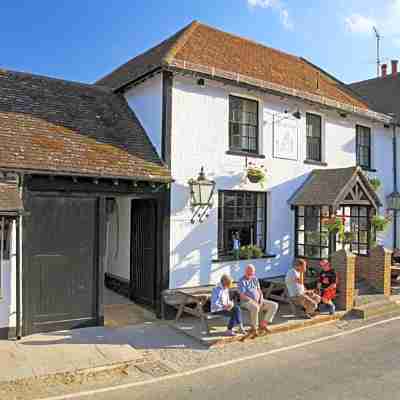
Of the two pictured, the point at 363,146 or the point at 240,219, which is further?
the point at 363,146

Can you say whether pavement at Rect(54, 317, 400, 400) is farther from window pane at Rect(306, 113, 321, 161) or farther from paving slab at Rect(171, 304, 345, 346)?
window pane at Rect(306, 113, 321, 161)

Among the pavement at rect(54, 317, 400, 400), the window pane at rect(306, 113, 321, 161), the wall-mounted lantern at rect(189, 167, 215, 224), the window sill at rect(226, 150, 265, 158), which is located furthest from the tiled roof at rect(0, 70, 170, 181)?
the window pane at rect(306, 113, 321, 161)

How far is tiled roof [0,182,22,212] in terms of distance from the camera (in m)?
7.13

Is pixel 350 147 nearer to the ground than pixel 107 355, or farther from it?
farther from it

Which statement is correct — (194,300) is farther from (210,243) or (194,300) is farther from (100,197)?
Answer: (100,197)

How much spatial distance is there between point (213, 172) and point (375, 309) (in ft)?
17.5

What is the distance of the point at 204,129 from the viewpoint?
33.6 feet

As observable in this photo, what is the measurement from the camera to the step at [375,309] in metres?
9.88

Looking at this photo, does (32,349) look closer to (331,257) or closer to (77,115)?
(77,115)

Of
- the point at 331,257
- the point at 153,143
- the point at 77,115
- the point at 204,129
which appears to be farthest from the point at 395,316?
the point at 77,115

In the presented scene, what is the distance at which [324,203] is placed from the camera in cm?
1102

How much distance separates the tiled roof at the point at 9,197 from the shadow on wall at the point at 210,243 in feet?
11.5

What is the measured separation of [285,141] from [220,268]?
13.9 ft

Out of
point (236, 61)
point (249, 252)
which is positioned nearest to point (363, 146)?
point (236, 61)
